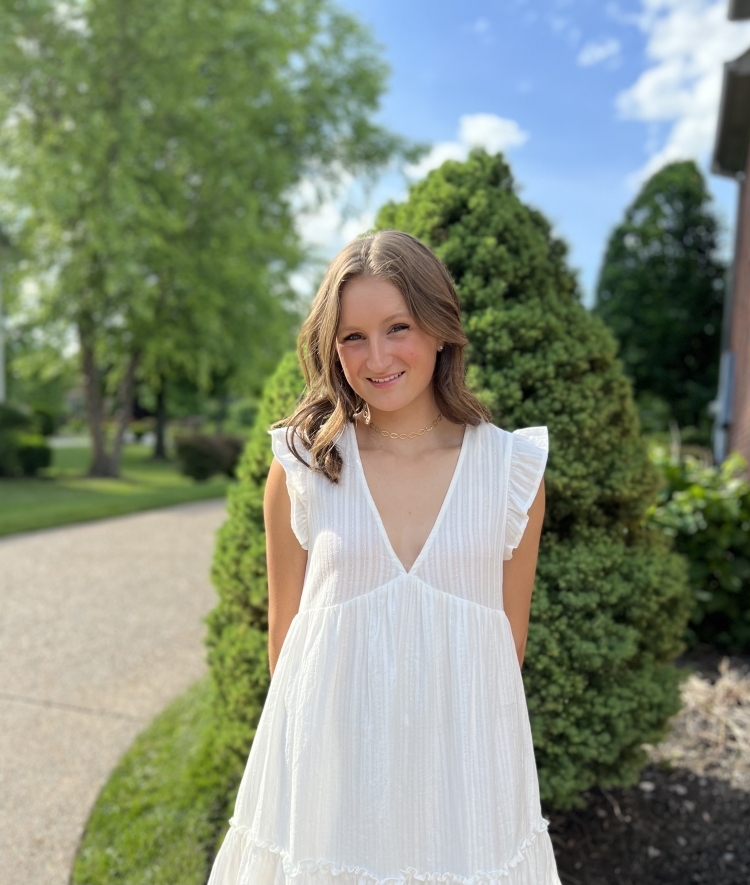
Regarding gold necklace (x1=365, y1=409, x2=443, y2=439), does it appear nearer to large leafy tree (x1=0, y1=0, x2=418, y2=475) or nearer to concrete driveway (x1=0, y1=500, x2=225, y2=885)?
concrete driveway (x1=0, y1=500, x2=225, y2=885)

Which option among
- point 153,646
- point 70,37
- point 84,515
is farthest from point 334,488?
point 70,37

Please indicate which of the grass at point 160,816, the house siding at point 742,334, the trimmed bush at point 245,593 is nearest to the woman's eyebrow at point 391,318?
the trimmed bush at point 245,593

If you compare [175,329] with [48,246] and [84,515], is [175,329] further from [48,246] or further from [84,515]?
[84,515]

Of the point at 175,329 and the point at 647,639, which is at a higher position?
the point at 175,329

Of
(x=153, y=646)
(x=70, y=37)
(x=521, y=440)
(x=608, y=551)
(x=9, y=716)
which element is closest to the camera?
(x=521, y=440)

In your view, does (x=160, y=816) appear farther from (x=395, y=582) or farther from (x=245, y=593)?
(x=395, y=582)

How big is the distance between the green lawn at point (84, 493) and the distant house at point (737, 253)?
27.2 ft

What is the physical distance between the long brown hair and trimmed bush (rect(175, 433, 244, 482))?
1691cm

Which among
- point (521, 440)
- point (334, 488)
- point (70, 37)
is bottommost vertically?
point (334, 488)

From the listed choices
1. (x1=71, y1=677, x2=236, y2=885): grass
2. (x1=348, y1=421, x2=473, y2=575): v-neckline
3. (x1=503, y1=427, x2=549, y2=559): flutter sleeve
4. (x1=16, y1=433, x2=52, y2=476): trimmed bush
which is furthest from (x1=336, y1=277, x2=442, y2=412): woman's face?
(x1=16, y1=433, x2=52, y2=476): trimmed bush

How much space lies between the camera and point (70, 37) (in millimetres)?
17312

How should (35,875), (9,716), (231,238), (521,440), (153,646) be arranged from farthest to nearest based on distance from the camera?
1. (231,238)
2. (153,646)
3. (9,716)
4. (35,875)
5. (521,440)

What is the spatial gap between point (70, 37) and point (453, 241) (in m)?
18.2

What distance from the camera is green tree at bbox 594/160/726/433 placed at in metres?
19.5
